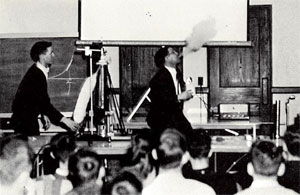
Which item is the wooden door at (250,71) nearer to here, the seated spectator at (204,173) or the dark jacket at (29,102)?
the dark jacket at (29,102)

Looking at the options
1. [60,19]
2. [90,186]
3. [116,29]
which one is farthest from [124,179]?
[60,19]

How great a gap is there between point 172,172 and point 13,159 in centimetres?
73

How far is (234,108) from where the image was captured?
5828mm

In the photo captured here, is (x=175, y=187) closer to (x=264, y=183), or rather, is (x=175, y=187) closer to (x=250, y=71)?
(x=264, y=183)

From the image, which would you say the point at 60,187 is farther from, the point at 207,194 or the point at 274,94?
the point at 274,94

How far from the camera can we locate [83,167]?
7.93 ft

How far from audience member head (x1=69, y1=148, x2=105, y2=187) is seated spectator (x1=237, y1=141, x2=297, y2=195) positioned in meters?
0.63

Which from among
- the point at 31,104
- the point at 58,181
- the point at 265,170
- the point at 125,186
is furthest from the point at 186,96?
the point at 125,186

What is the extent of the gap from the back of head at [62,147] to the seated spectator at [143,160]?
313 mm

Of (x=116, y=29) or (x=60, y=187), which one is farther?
(x=116, y=29)

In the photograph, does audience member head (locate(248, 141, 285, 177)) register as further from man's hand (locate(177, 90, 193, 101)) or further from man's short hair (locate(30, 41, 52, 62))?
man's short hair (locate(30, 41, 52, 62))

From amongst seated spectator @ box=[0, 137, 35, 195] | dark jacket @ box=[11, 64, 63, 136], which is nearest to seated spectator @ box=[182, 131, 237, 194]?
seated spectator @ box=[0, 137, 35, 195]

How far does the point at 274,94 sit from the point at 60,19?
2.43 meters

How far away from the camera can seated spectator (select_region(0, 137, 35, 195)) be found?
2.43 m
